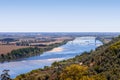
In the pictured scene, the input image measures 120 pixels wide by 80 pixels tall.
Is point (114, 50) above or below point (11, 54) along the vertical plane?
above

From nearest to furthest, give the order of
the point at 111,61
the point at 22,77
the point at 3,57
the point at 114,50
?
the point at 111,61
the point at 114,50
the point at 22,77
the point at 3,57

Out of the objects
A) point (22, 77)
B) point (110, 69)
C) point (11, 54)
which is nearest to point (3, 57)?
point (11, 54)

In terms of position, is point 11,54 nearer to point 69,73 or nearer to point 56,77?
point 56,77

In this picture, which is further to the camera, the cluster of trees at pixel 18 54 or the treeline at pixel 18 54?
the cluster of trees at pixel 18 54

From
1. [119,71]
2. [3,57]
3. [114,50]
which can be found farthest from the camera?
[3,57]

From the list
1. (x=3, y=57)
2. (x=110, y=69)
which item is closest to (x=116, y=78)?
(x=110, y=69)

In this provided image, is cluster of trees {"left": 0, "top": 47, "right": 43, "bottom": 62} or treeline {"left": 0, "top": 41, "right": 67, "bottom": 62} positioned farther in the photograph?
cluster of trees {"left": 0, "top": 47, "right": 43, "bottom": 62}

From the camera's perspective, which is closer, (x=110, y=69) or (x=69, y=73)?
(x=69, y=73)

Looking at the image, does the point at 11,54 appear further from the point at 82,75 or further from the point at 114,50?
the point at 82,75

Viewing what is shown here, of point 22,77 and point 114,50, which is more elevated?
point 114,50
